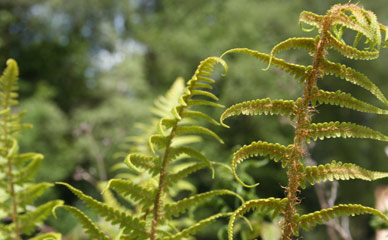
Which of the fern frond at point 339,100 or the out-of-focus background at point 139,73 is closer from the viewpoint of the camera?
the fern frond at point 339,100

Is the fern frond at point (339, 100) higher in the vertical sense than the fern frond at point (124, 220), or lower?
higher

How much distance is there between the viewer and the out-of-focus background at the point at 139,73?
734 centimetres

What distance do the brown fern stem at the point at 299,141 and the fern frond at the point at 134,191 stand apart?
0.17 meters

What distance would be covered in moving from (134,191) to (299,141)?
0.68ft

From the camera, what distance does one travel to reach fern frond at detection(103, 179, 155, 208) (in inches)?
18.1

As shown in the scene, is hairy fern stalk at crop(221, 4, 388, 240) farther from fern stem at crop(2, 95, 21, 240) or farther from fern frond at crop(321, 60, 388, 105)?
fern stem at crop(2, 95, 21, 240)

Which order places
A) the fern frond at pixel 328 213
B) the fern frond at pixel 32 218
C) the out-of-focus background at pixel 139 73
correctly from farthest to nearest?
1. the out-of-focus background at pixel 139 73
2. the fern frond at pixel 32 218
3. the fern frond at pixel 328 213

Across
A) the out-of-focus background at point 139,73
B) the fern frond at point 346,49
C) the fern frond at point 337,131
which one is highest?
the out-of-focus background at point 139,73

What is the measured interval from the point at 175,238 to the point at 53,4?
32.7 feet

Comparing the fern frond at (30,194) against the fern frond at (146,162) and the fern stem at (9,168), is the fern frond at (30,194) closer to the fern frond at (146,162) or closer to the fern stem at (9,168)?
the fern stem at (9,168)

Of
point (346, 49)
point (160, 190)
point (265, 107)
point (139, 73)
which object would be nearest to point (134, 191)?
point (160, 190)

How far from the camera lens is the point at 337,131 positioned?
0.43 metres

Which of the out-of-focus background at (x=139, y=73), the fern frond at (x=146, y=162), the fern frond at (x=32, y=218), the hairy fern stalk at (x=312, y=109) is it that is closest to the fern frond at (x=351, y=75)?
the hairy fern stalk at (x=312, y=109)

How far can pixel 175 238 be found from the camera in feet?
1.46
